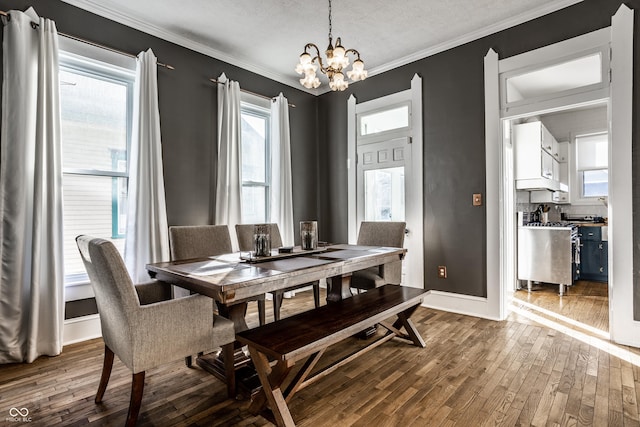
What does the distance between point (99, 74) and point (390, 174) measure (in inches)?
131

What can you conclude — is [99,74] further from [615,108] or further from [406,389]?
[615,108]

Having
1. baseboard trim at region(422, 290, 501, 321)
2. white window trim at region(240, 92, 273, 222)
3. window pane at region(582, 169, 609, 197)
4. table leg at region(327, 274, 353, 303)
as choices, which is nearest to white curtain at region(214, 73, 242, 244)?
white window trim at region(240, 92, 273, 222)

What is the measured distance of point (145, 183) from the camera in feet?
10.4

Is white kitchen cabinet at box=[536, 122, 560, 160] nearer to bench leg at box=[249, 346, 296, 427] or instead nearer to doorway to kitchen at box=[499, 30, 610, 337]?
A: doorway to kitchen at box=[499, 30, 610, 337]

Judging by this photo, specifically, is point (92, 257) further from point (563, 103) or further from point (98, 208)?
point (563, 103)

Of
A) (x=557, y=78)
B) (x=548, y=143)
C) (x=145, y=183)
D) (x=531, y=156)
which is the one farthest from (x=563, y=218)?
(x=145, y=183)

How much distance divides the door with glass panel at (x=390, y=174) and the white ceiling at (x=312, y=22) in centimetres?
73

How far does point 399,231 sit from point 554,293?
8.96ft

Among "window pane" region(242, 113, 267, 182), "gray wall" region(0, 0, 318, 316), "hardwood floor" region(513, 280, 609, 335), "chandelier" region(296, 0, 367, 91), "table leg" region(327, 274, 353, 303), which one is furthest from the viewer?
"window pane" region(242, 113, 267, 182)

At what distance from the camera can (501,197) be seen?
11.1 feet

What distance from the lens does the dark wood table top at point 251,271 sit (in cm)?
173

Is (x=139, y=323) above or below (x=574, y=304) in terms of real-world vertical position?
above

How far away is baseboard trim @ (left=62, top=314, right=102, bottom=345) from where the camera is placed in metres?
2.85

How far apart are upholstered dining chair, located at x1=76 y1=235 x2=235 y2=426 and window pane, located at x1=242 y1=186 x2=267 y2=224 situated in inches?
96.2
